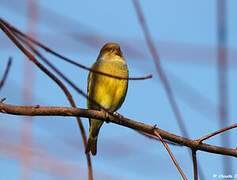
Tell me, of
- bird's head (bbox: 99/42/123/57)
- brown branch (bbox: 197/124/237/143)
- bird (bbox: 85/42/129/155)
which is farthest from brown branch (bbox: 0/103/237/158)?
bird's head (bbox: 99/42/123/57)

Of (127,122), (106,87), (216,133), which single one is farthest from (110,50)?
(216,133)

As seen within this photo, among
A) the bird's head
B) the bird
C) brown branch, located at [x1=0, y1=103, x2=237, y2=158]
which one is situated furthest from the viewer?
the bird's head

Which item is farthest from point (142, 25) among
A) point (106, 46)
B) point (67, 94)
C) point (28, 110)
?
point (106, 46)

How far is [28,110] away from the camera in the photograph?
163cm

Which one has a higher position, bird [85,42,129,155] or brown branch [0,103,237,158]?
bird [85,42,129,155]

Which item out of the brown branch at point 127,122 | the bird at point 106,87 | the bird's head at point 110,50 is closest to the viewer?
the brown branch at point 127,122

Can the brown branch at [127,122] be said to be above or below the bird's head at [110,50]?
below

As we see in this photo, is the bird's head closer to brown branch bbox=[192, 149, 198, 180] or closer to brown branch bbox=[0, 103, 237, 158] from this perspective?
brown branch bbox=[0, 103, 237, 158]

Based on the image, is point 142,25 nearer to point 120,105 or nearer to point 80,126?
point 80,126

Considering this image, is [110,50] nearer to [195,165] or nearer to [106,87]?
[106,87]

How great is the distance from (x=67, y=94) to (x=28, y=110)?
13 centimetres

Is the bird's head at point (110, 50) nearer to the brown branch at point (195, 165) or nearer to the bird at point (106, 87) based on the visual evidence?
the bird at point (106, 87)

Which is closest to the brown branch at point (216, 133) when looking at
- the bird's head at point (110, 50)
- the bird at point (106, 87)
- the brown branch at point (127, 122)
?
the brown branch at point (127, 122)

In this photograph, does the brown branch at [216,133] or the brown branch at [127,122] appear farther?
the brown branch at [127,122]
